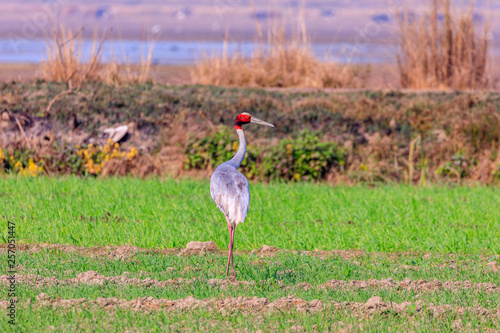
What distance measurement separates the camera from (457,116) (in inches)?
501

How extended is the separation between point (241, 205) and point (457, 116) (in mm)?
7657

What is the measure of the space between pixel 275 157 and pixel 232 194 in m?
5.63

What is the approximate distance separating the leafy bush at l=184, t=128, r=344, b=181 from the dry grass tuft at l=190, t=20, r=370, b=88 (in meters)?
2.94

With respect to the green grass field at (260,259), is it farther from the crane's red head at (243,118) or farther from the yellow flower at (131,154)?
the crane's red head at (243,118)

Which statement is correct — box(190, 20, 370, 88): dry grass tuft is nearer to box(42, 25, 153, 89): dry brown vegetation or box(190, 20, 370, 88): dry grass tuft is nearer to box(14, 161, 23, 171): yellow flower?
box(42, 25, 153, 89): dry brown vegetation

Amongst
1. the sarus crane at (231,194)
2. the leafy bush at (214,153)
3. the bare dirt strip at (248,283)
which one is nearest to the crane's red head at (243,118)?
the sarus crane at (231,194)

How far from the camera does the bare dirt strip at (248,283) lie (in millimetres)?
6242

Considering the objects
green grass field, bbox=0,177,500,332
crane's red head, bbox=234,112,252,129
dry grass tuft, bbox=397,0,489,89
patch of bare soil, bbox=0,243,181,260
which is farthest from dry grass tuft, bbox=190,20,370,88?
crane's red head, bbox=234,112,252,129

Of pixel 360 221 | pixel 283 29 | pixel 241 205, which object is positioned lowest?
pixel 360 221

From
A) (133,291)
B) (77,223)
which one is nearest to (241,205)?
(133,291)

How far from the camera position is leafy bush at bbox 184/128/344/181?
11.7m

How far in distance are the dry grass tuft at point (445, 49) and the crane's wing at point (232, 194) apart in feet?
30.4

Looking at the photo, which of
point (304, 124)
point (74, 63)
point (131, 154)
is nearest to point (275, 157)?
point (304, 124)

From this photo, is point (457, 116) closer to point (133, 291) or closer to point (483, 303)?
point (483, 303)
